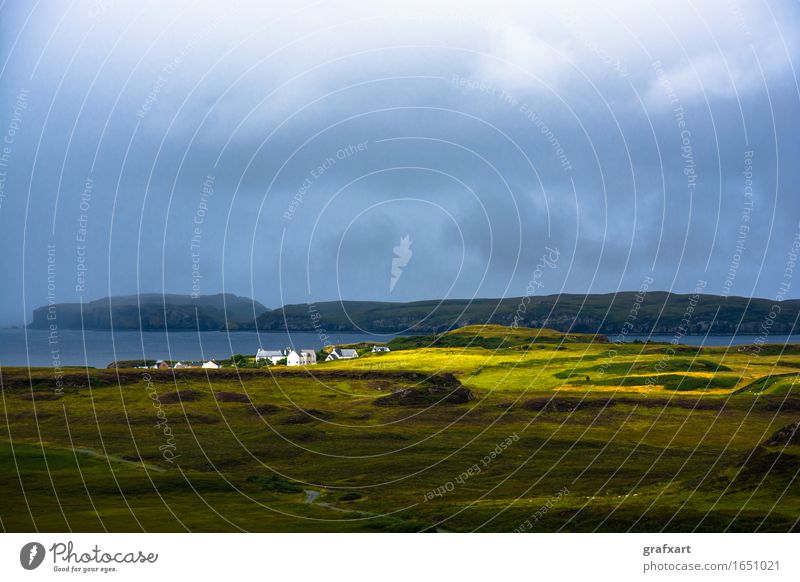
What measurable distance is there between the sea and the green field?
24.7 m

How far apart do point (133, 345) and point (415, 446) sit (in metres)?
103

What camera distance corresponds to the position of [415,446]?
219 ft

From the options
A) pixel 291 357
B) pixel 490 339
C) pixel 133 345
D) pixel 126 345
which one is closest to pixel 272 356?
pixel 291 357

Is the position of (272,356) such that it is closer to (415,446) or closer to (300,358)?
(300,358)

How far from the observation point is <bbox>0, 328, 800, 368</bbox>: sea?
401 ft

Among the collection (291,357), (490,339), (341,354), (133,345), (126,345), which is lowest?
(291,357)

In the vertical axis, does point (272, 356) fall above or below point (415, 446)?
above

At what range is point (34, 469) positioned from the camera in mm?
55875

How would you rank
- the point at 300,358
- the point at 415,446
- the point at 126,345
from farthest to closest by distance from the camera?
the point at 126,345, the point at 300,358, the point at 415,446

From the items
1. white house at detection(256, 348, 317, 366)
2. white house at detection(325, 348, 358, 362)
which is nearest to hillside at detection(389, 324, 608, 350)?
white house at detection(325, 348, 358, 362)

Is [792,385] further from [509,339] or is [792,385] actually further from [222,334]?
[222,334]

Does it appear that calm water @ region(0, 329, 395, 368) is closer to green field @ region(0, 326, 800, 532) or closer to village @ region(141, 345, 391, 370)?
village @ region(141, 345, 391, 370)

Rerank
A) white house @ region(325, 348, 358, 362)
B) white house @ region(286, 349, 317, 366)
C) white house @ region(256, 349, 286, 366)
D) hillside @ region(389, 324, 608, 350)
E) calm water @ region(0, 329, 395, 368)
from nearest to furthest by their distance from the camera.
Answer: white house @ region(286, 349, 317, 366) < white house @ region(256, 349, 286, 366) < calm water @ region(0, 329, 395, 368) < white house @ region(325, 348, 358, 362) < hillside @ region(389, 324, 608, 350)
